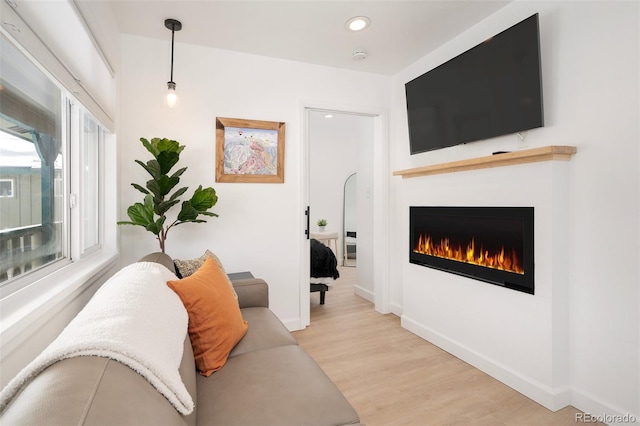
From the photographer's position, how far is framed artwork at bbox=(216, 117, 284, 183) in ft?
9.95

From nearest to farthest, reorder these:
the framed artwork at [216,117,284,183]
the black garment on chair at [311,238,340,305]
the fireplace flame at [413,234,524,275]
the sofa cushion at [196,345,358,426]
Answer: the sofa cushion at [196,345,358,426], the fireplace flame at [413,234,524,275], the framed artwork at [216,117,284,183], the black garment on chair at [311,238,340,305]

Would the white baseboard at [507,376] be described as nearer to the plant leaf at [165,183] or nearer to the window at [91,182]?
the plant leaf at [165,183]

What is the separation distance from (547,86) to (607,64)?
1.11ft

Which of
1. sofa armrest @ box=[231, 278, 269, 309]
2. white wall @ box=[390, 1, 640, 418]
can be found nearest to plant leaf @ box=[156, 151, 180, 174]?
sofa armrest @ box=[231, 278, 269, 309]

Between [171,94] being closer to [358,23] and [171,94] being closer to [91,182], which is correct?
[91,182]

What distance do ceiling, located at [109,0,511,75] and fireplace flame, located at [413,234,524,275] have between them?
1768 millimetres

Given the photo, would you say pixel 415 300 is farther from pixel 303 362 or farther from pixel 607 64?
pixel 607 64

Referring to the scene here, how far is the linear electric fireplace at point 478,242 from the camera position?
2.18 metres

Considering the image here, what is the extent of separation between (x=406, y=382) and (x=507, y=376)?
2.25 feet

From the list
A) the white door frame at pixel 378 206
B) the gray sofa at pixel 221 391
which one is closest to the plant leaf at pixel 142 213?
the gray sofa at pixel 221 391

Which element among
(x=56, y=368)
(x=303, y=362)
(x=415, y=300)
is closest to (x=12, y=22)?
(x=56, y=368)

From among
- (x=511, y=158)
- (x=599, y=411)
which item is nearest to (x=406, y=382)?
(x=599, y=411)

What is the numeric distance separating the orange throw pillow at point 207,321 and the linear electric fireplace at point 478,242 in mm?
1837

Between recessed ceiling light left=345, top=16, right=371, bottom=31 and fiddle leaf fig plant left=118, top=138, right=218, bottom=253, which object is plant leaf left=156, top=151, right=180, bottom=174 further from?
recessed ceiling light left=345, top=16, right=371, bottom=31
